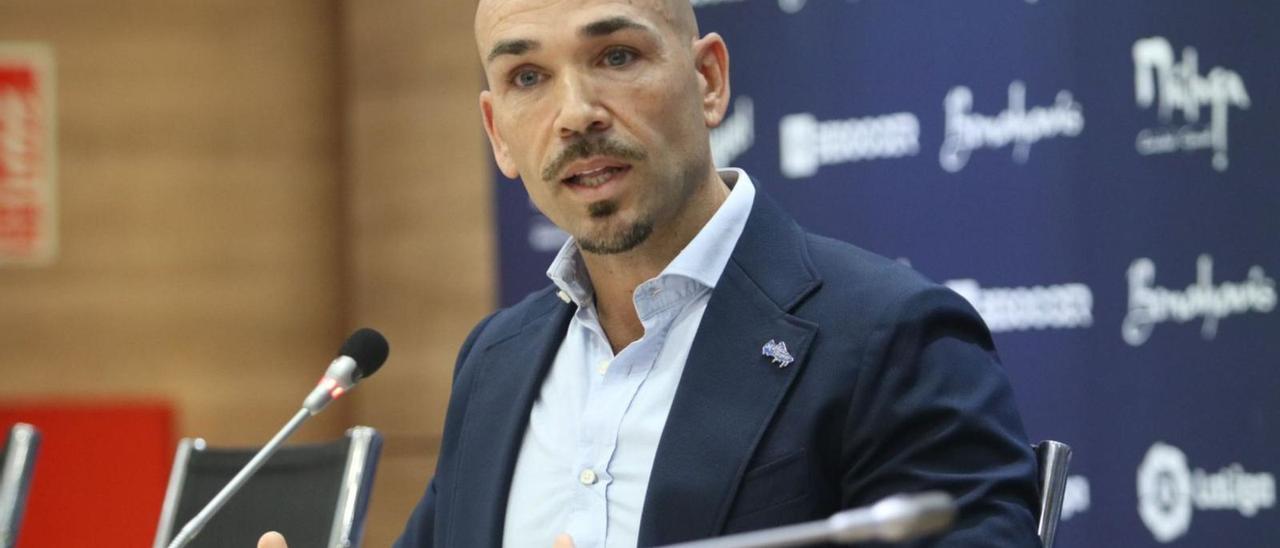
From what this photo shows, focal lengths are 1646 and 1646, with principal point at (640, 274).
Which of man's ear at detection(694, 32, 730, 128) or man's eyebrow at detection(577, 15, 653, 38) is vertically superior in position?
man's eyebrow at detection(577, 15, 653, 38)

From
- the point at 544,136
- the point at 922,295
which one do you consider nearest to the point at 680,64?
the point at 544,136

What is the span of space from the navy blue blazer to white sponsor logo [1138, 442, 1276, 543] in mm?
1758

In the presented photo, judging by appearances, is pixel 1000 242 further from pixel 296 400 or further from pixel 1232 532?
pixel 296 400

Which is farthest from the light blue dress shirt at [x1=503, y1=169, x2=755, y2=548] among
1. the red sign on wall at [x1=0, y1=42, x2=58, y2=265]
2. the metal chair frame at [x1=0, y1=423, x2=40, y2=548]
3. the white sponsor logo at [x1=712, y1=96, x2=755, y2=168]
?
the red sign on wall at [x1=0, y1=42, x2=58, y2=265]

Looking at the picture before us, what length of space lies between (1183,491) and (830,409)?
6.54 ft

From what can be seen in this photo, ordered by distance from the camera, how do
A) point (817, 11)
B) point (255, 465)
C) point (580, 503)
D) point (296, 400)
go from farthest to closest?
point (296, 400) → point (817, 11) → point (255, 465) → point (580, 503)

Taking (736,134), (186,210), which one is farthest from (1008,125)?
(186,210)

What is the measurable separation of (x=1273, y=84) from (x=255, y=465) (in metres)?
2.32

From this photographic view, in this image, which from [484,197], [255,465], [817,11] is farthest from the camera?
[484,197]

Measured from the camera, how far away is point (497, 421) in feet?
7.89

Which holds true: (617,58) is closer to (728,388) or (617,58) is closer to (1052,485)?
(728,388)

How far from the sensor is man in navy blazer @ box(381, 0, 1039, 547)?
1968 millimetres

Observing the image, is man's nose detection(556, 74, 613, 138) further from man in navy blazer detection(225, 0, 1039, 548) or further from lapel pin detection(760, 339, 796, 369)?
lapel pin detection(760, 339, 796, 369)

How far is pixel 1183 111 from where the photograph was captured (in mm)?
3686
